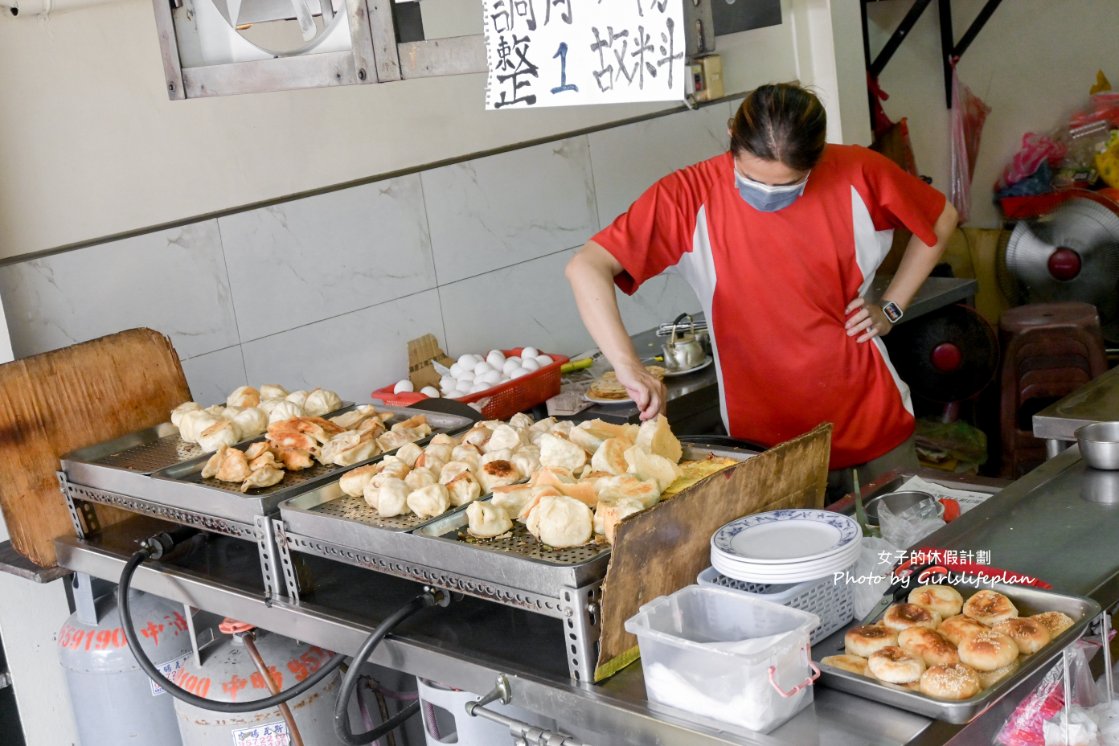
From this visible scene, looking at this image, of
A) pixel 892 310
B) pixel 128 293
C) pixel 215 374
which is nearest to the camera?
pixel 892 310

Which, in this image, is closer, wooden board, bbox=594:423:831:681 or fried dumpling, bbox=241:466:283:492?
wooden board, bbox=594:423:831:681

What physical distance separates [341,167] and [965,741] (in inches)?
109

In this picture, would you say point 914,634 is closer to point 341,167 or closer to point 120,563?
point 120,563

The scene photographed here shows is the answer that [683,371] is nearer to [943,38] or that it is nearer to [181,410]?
[181,410]

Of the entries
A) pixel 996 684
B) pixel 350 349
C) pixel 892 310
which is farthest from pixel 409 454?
pixel 350 349

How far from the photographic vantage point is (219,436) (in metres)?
2.62

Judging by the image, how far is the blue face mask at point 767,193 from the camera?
2781 mm

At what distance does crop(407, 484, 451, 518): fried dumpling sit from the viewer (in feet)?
6.71

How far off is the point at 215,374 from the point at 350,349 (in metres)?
0.49

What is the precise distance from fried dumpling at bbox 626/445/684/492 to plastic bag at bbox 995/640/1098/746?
2.09ft

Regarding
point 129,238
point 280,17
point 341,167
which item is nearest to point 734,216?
point 280,17

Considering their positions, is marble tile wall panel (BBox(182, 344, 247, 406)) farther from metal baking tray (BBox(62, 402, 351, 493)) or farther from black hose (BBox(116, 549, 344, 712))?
black hose (BBox(116, 549, 344, 712))

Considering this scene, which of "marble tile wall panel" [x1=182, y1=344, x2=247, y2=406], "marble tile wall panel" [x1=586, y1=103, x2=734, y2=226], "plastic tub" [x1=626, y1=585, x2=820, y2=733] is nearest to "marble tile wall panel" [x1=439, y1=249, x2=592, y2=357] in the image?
"marble tile wall panel" [x1=586, y1=103, x2=734, y2=226]

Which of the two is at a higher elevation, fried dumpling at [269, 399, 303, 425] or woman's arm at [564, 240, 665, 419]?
woman's arm at [564, 240, 665, 419]
